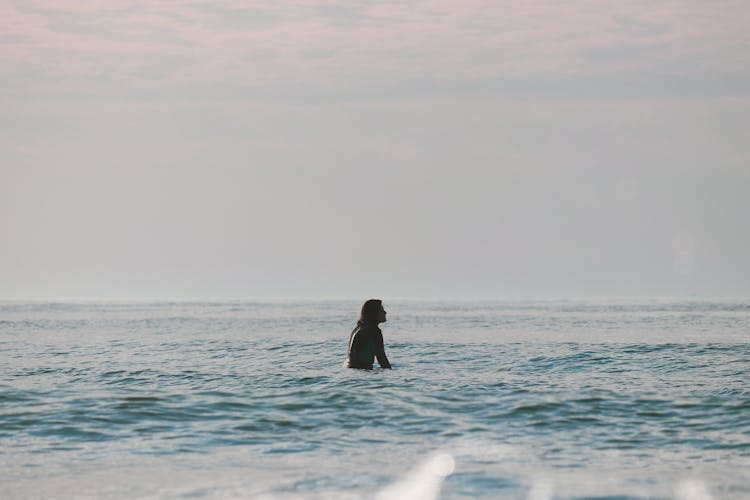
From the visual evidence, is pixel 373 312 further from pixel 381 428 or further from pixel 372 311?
pixel 381 428

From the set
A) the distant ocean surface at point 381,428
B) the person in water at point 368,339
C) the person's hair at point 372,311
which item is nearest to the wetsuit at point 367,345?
the person in water at point 368,339

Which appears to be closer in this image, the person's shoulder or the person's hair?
the person's hair

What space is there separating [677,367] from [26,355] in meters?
19.3

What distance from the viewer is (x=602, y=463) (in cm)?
1109

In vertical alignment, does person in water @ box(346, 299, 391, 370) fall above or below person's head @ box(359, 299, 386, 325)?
below

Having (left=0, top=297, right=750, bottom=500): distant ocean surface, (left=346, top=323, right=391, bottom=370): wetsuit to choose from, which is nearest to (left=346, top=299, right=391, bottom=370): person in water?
(left=346, top=323, right=391, bottom=370): wetsuit

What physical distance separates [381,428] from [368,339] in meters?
7.40

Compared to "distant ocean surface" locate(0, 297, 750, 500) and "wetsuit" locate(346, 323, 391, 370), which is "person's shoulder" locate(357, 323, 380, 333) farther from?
"distant ocean surface" locate(0, 297, 750, 500)

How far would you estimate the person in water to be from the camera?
20.8 metres

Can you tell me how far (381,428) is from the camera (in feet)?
45.6

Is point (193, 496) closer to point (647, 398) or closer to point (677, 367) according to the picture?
point (647, 398)

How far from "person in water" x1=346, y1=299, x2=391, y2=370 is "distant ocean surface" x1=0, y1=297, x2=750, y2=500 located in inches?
17.9

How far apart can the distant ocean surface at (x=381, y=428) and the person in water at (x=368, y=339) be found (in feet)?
1.49

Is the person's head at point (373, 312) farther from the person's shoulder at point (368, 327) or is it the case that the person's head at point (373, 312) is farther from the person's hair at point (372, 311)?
the person's shoulder at point (368, 327)
